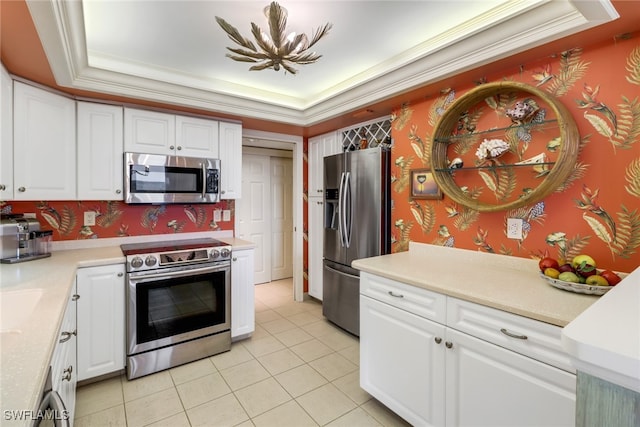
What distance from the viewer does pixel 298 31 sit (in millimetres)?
2057

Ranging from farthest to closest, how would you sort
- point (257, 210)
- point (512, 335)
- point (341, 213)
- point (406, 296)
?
1. point (257, 210)
2. point (341, 213)
3. point (406, 296)
4. point (512, 335)

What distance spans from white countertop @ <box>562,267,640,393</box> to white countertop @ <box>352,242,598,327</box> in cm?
53

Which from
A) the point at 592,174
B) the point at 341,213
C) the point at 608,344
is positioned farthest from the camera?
the point at 341,213

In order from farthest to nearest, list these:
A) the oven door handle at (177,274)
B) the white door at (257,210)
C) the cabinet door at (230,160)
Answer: the white door at (257,210) < the cabinet door at (230,160) < the oven door handle at (177,274)

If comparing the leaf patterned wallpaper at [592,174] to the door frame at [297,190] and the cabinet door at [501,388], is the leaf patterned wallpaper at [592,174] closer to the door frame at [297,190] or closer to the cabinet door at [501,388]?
the cabinet door at [501,388]

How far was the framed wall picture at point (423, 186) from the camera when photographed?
238 cm

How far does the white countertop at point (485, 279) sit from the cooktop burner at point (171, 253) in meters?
1.27

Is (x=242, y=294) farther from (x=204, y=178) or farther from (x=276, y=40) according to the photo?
(x=276, y=40)

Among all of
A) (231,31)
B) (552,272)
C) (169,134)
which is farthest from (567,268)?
(169,134)

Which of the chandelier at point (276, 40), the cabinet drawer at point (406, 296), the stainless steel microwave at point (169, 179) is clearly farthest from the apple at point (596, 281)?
the stainless steel microwave at point (169, 179)

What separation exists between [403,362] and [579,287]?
3.11 feet

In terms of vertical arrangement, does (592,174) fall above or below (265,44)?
below

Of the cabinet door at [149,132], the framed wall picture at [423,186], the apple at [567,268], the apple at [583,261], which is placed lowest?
the apple at [567,268]

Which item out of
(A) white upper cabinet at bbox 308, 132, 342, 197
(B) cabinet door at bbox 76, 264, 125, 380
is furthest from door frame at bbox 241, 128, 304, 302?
(B) cabinet door at bbox 76, 264, 125, 380
